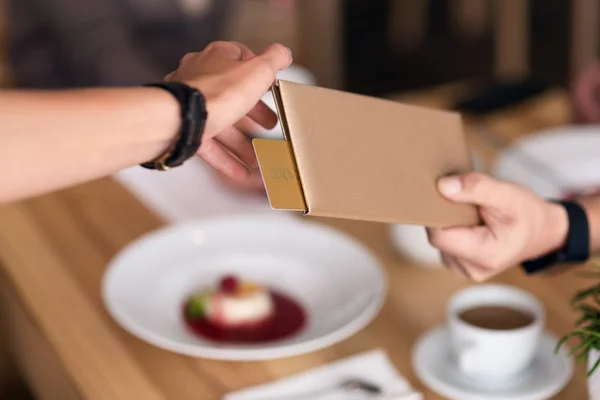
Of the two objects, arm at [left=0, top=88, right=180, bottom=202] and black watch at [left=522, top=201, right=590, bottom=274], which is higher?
arm at [left=0, top=88, right=180, bottom=202]

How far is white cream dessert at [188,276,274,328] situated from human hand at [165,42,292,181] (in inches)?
10.2

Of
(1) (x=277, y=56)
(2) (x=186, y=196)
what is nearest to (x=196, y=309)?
(2) (x=186, y=196)

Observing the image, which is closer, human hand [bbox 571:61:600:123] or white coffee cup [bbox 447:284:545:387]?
white coffee cup [bbox 447:284:545:387]

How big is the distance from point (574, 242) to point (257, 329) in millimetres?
419

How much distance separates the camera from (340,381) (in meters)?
0.89

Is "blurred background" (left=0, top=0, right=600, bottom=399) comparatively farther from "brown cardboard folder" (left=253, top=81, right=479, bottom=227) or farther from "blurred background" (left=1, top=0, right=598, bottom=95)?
"brown cardboard folder" (left=253, top=81, right=479, bottom=227)

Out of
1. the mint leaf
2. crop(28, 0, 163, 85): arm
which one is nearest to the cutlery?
the mint leaf

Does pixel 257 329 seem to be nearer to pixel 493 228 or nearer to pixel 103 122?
pixel 493 228

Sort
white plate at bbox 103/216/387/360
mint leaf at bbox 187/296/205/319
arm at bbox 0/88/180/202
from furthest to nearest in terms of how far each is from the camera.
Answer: mint leaf at bbox 187/296/205/319
white plate at bbox 103/216/387/360
arm at bbox 0/88/180/202

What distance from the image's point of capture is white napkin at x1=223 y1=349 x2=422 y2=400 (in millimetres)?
864

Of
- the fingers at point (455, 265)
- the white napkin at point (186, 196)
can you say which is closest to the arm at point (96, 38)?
the white napkin at point (186, 196)

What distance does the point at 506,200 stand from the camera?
87 centimetres

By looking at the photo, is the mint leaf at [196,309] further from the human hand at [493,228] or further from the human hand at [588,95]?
the human hand at [588,95]

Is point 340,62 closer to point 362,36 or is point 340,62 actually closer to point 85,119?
point 362,36
